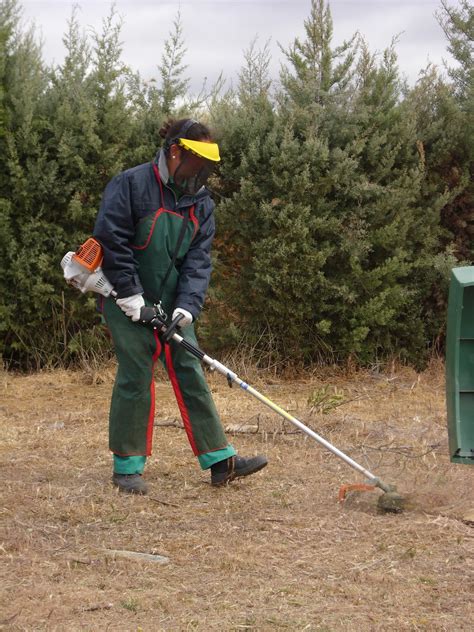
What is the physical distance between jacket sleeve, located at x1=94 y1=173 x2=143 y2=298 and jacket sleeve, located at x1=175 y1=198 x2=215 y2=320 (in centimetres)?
28

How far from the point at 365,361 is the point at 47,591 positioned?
5448mm

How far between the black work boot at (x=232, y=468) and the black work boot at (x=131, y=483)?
43cm

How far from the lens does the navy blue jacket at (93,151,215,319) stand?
531 centimetres

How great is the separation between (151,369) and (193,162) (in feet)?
3.94

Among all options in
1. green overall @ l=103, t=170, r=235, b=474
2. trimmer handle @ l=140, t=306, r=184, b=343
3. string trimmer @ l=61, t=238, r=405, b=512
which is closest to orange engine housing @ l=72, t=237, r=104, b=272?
string trimmer @ l=61, t=238, r=405, b=512

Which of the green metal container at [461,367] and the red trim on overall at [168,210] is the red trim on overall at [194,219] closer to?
the red trim on overall at [168,210]

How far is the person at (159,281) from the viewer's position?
17.5 feet

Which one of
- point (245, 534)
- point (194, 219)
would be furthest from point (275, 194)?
point (245, 534)

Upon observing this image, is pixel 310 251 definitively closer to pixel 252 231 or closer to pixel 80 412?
pixel 252 231

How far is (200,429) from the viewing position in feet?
18.4

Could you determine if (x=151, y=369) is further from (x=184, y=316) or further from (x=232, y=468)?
(x=232, y=468)

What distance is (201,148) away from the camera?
530 centimetres

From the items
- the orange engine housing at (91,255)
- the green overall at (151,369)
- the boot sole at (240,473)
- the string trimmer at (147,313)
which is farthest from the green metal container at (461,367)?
the orange engine housing at (91,255)

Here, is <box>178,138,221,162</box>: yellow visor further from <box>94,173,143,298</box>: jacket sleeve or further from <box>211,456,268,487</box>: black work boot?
<box>211,456,268,487</box>: black work boot
